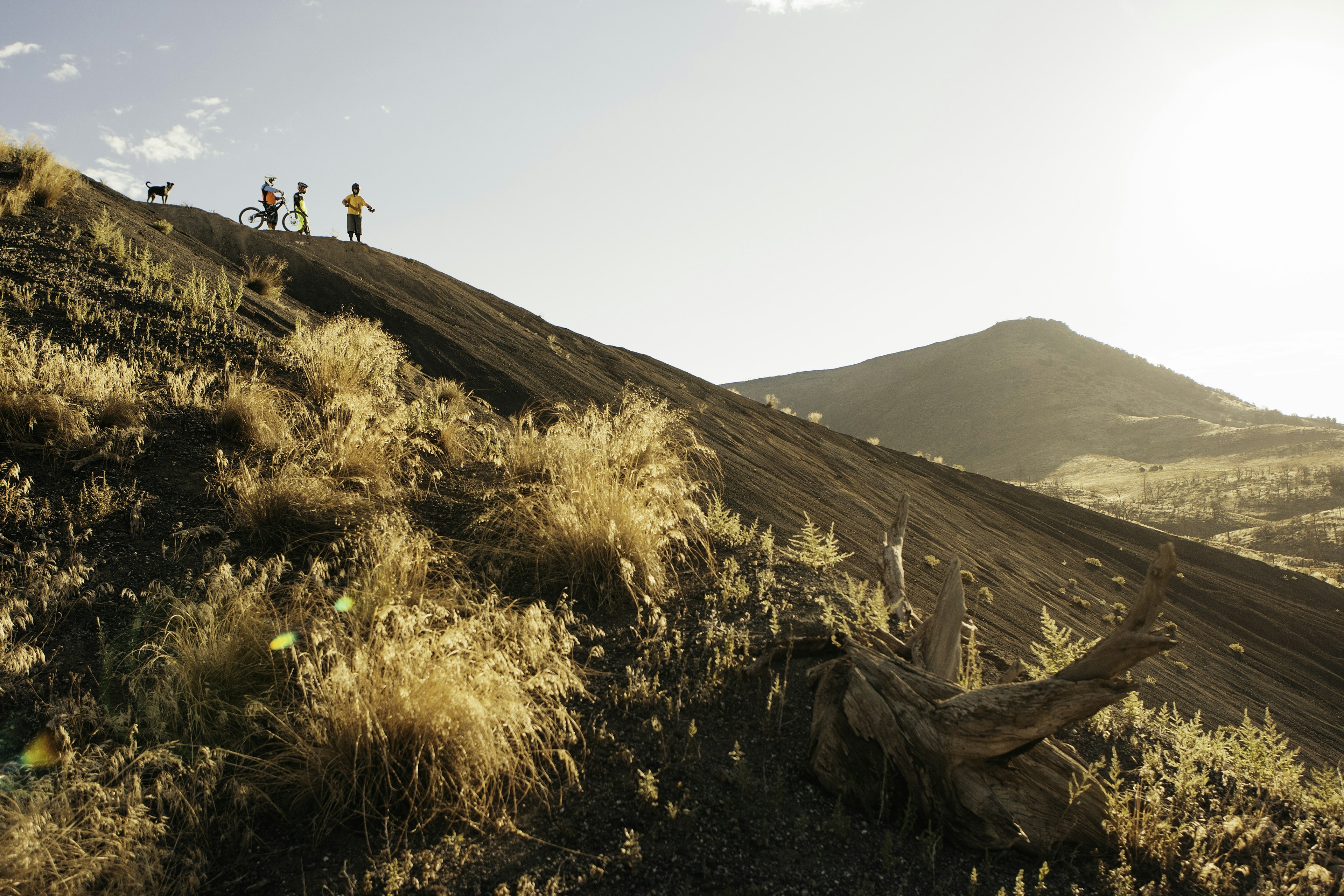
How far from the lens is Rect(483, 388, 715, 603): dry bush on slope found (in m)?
4.92

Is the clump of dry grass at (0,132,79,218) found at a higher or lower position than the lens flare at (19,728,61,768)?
higher

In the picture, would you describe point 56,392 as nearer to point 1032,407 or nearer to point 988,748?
point 988,748

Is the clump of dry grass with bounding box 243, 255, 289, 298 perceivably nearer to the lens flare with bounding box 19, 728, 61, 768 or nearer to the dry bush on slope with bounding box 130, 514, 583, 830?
the dry bush on slope with bounding box 130, 514, 583, 830

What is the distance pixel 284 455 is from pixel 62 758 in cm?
339

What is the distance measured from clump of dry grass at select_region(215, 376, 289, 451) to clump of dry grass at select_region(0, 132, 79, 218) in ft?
22.5

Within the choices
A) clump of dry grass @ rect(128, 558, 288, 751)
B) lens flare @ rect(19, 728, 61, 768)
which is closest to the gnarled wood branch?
clump of dry grass @ rect(128, 558, 288, 751)

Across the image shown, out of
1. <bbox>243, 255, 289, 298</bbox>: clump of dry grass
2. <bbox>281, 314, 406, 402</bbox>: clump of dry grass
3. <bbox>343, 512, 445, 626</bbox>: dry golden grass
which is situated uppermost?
<bbox>243, 255, 289, 298</bbox>: clump of dry grass

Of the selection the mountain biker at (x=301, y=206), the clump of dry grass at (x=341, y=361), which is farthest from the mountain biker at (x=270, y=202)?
the clump of dry grass at (x=341, y=361)

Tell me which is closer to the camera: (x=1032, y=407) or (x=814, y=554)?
(x=814, y=554)

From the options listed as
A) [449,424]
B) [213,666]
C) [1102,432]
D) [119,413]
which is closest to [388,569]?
[213,666]

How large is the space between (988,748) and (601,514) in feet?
9.66

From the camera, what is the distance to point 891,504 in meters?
12.3

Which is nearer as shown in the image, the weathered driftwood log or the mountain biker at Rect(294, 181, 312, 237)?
the weathered driftwood log

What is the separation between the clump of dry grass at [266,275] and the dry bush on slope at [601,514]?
7.30m
